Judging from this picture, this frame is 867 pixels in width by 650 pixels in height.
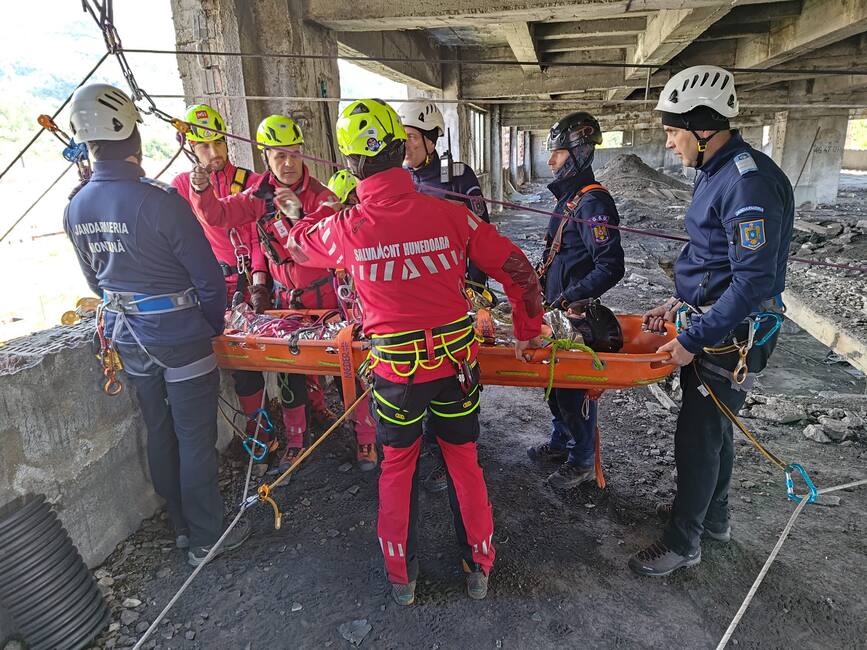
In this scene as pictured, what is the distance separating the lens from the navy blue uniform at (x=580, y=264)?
A: 128 inches

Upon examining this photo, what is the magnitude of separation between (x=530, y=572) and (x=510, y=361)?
112cm

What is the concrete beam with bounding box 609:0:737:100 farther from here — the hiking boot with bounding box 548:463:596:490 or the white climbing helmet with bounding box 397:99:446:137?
the hiking boot with bounding box 548:463:596:490

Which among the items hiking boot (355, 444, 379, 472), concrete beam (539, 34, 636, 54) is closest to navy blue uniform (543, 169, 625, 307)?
hiking boot (355, 444, 379, 472)

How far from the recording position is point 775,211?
2.27 meters

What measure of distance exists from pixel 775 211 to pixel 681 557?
1.76 metres

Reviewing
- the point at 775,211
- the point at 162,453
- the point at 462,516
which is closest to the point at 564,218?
the point at 775,211

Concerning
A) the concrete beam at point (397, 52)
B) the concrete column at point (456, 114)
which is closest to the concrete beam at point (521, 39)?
the concrete beam at point (397, 52)

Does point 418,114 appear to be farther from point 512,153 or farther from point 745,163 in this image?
point 512,153

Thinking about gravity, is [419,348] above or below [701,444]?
above

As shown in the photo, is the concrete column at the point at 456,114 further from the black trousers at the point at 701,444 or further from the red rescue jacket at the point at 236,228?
the black trousers at the point at 701,444

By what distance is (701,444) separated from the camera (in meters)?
2.71

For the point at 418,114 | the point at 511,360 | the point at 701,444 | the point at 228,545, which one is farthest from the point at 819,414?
the point at 228,545

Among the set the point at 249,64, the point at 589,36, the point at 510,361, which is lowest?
the point at 510,361

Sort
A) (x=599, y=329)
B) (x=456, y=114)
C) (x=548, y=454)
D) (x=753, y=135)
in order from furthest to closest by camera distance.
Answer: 1. (x=753, y=135)
2. (x=456, y=114)
3. (x=548, y=454)
4. (x=599, y=329)
